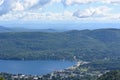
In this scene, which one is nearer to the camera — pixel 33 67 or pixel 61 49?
pixel 33 67

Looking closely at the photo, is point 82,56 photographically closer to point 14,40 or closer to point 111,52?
point 111,52

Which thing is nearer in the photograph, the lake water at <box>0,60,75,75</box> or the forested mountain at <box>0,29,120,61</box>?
the lake water at <box>0,60,75,75</box>

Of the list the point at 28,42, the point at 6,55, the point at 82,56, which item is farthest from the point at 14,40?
the point at 82,56

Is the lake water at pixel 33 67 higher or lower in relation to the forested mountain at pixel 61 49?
lower

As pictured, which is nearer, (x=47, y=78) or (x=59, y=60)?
(x=47, y=78)

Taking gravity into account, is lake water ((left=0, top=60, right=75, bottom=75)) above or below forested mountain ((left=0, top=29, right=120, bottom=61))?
below

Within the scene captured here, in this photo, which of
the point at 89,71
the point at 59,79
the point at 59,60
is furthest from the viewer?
the point at 59,60

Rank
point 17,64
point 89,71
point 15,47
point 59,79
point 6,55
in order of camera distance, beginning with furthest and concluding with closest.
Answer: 1. point 15,47
2. point 6,55
3. point 17,64
4. point 89,71
5. point 59,79

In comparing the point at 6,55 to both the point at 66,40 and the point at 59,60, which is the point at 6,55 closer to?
the point at 59,60

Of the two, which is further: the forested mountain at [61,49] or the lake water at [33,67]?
the forested mountain at [61,49]

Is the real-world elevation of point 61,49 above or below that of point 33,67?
above
